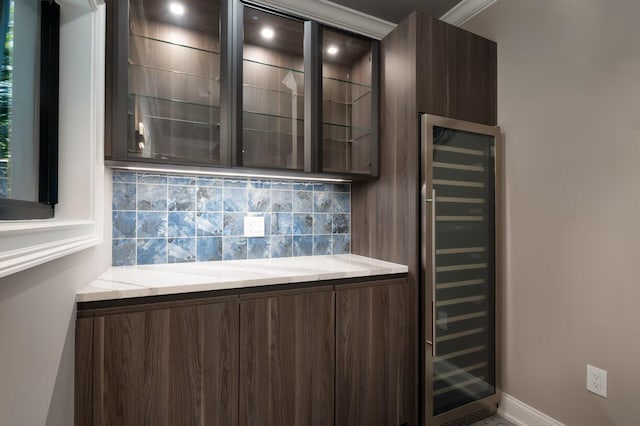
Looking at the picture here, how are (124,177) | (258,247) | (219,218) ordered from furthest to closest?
(258,247), (219,218), (124,177)

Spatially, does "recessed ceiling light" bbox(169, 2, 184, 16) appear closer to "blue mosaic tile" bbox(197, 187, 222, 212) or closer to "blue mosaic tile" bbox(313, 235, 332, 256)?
"blue mosaic tile" bbox(197, 187, 222, 212)

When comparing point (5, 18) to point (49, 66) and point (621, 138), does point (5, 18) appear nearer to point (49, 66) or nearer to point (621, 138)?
point (49, 66)

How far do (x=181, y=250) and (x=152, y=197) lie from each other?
0.35 meters

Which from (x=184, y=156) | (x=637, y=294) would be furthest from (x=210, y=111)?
(x=637, y=294)

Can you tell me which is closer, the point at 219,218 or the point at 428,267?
the point at 428,267

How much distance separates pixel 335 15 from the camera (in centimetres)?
209

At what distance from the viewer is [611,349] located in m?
1.42

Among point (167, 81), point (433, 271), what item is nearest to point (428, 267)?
point (433, 271)

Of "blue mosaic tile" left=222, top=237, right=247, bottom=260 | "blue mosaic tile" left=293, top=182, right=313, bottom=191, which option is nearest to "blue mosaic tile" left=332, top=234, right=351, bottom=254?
"blue mosaic tile" left=293, top=182, right=313, bottom=191

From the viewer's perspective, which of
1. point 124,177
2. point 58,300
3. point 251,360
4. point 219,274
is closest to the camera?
point 58,300

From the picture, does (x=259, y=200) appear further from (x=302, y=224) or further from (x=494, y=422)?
(x=494, y=422)

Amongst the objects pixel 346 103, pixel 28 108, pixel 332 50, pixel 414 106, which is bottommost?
pixel 28 108

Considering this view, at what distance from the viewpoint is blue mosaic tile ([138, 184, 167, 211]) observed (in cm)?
169

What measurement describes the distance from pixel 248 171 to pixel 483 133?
146cm
